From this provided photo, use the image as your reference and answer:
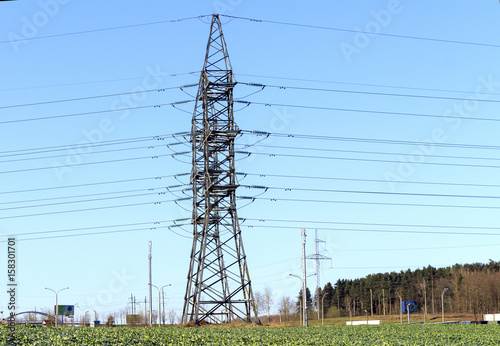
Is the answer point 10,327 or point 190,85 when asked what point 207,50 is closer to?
point 190,85

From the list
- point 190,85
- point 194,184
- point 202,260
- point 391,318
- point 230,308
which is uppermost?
point 190,85

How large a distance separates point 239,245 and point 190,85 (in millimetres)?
16387

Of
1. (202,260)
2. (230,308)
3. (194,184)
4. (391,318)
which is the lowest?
(391,318)

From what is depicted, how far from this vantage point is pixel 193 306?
52.3 meters

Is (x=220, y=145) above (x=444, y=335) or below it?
above

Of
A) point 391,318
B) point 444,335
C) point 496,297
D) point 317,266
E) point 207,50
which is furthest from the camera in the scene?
point 496,297

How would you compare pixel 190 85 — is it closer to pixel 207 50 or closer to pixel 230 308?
pixel 207 50

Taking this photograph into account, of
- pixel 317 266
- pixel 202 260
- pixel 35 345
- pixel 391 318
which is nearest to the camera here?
pixel 35 345

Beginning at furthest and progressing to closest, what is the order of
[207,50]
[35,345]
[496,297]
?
1. [496,297]
2. [207,50]
3. [35,345]

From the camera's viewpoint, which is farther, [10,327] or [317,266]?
[317,266]

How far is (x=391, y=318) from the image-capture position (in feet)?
529

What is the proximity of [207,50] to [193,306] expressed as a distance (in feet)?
73.2

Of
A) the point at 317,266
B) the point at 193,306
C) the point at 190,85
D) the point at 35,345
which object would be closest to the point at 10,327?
the point at 35,345

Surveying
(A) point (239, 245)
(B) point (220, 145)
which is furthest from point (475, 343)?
(B) point (220, 145)
